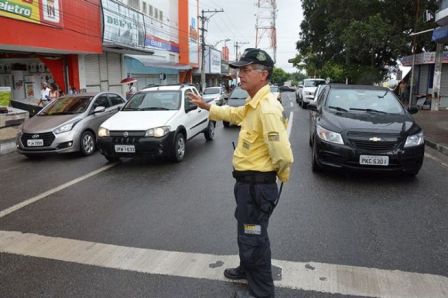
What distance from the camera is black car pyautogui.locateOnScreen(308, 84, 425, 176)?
21.5 ft

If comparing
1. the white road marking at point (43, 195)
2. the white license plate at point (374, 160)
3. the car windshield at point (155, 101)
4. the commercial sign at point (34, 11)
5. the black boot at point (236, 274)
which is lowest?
the white road marking at point (43, 195)

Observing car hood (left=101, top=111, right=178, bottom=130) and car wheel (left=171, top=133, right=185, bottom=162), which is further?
car wheel (left=171, top=133, right=185, bottom=162)

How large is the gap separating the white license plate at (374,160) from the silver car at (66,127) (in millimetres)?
6275

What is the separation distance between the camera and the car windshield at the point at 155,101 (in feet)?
30.5

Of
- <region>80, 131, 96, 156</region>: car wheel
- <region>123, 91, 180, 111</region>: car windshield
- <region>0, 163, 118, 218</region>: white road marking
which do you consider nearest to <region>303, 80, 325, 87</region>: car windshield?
<region>123, 91, 180, 111</region>: car windshield

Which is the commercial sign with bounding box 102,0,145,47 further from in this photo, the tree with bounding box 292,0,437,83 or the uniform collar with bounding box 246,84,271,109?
the uniform collar with bounding box 246,84,271,109

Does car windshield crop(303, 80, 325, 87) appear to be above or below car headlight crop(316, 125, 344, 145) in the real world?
above

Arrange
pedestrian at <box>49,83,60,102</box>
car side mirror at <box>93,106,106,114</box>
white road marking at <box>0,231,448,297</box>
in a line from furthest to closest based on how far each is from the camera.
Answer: pedestrian at <box>49,83,60,102</box> < car side mirror at <box>93,106,106,114</box> < white road marking at <box>0,231,448,297</box>

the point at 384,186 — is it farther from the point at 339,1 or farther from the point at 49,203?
the point at 339,1

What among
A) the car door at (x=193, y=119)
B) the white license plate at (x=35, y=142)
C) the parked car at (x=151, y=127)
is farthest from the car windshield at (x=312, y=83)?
the white license plate at (x=35, y=142)

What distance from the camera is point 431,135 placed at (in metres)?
12.0

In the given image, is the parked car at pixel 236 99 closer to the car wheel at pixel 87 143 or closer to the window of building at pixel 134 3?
the car wheel at pixel 87 143

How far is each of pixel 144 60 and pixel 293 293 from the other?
3025 cm

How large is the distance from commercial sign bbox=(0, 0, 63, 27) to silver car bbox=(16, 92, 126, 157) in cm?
606
